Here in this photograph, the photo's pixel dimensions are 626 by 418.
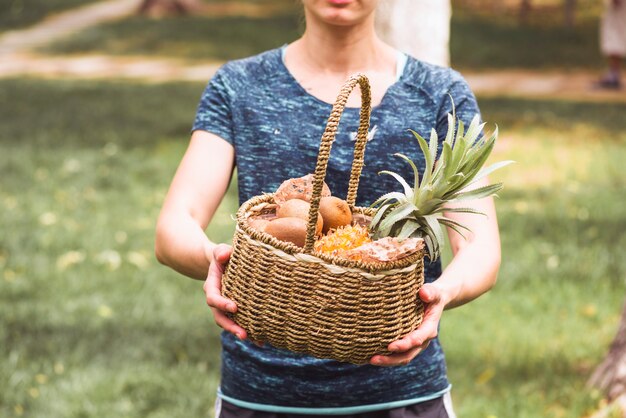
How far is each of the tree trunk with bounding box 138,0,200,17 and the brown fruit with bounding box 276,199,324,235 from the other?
21272 millimetres

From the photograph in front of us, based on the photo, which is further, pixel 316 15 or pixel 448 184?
pixel 316 15

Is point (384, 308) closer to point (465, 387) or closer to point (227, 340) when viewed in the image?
point (227, 340)

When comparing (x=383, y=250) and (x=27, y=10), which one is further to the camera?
(x=27, y=10)

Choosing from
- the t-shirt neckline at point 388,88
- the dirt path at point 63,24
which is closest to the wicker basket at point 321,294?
the t-shirt neckline at point 388,88

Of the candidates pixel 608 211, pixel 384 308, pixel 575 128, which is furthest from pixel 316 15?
pixel 575 128

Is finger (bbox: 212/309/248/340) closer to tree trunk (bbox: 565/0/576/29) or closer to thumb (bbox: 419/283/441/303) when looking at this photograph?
thumb (bbox: 419/283/441/303)

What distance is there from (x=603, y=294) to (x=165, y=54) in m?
13.5

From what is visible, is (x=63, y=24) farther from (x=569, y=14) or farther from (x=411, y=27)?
(x=411, y=27)

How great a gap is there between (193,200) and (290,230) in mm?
559

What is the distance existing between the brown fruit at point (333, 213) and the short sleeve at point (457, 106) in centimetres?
51

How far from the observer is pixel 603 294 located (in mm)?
5887

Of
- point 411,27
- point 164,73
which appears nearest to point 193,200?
point 411,27

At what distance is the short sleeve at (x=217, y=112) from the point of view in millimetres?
2559

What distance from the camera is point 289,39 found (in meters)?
19.0
